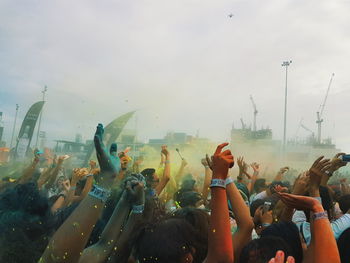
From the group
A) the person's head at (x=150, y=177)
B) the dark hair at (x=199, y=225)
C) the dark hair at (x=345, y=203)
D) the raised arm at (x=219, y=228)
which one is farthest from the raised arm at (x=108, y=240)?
the dark hair at (x=345, y=203)

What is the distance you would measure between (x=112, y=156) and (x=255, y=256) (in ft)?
4.36

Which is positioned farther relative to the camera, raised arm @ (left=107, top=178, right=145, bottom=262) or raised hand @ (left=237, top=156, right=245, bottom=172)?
raised hand @ (left=237, top=156, right=245, bottom=172)

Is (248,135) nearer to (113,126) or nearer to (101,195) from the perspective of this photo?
(113,126)

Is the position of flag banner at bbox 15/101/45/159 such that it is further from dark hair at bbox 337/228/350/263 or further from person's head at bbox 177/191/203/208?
dark hair at bbox 337/228/350/263

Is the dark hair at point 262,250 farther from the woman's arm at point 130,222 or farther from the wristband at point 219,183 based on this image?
the woman's arm at point 130,222

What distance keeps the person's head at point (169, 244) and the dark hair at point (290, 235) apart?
83 cm

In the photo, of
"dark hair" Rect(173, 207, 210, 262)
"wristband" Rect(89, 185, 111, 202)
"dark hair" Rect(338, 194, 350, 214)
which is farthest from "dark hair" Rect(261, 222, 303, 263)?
"dark hair" Rect(338, 194, 350, 214)

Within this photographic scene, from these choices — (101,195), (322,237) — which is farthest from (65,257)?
(322,237)

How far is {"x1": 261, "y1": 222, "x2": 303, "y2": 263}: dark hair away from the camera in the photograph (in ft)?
8.92

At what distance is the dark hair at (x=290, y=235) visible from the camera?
107 inches

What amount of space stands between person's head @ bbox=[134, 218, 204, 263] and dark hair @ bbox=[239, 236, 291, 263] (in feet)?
1.23

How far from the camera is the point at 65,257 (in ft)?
6.92

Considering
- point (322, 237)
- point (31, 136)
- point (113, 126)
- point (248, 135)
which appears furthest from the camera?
point (248, 135)

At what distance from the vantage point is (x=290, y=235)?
2.83 m
